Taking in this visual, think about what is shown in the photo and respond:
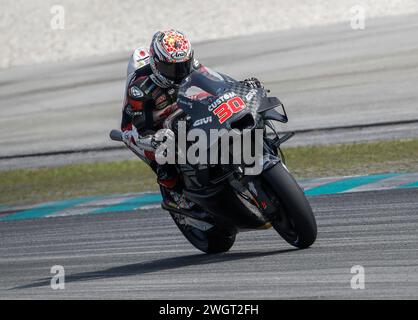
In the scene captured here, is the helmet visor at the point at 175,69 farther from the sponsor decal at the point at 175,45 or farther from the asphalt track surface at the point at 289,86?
the asphalt track surface at the point at 289,86

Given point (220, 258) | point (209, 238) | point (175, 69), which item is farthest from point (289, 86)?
point (175, 69)

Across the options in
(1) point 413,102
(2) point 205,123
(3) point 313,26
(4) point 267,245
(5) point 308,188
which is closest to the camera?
(2) point 205,123

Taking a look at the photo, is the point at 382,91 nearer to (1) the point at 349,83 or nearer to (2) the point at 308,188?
(1) the point at 349,83

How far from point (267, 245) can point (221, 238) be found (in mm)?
363

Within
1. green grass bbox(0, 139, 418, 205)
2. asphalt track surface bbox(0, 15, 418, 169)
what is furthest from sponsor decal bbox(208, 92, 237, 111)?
asphalt track surface bbox(0, 15, 418, 169)

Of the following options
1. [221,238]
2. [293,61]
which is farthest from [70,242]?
[293,61]

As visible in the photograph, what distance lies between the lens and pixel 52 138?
17484mm

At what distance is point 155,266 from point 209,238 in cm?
48

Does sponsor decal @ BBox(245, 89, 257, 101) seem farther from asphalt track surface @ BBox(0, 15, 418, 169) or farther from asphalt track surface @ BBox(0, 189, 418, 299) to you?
asphalt track surface @ BBox(0, 15, 418, 169)

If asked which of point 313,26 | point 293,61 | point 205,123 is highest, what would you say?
point 313,26

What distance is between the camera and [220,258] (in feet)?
25.8

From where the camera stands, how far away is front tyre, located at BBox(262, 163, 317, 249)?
22.6 feet

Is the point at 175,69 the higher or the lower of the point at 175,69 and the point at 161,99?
the higher

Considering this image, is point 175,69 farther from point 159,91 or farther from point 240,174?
point 240,174
